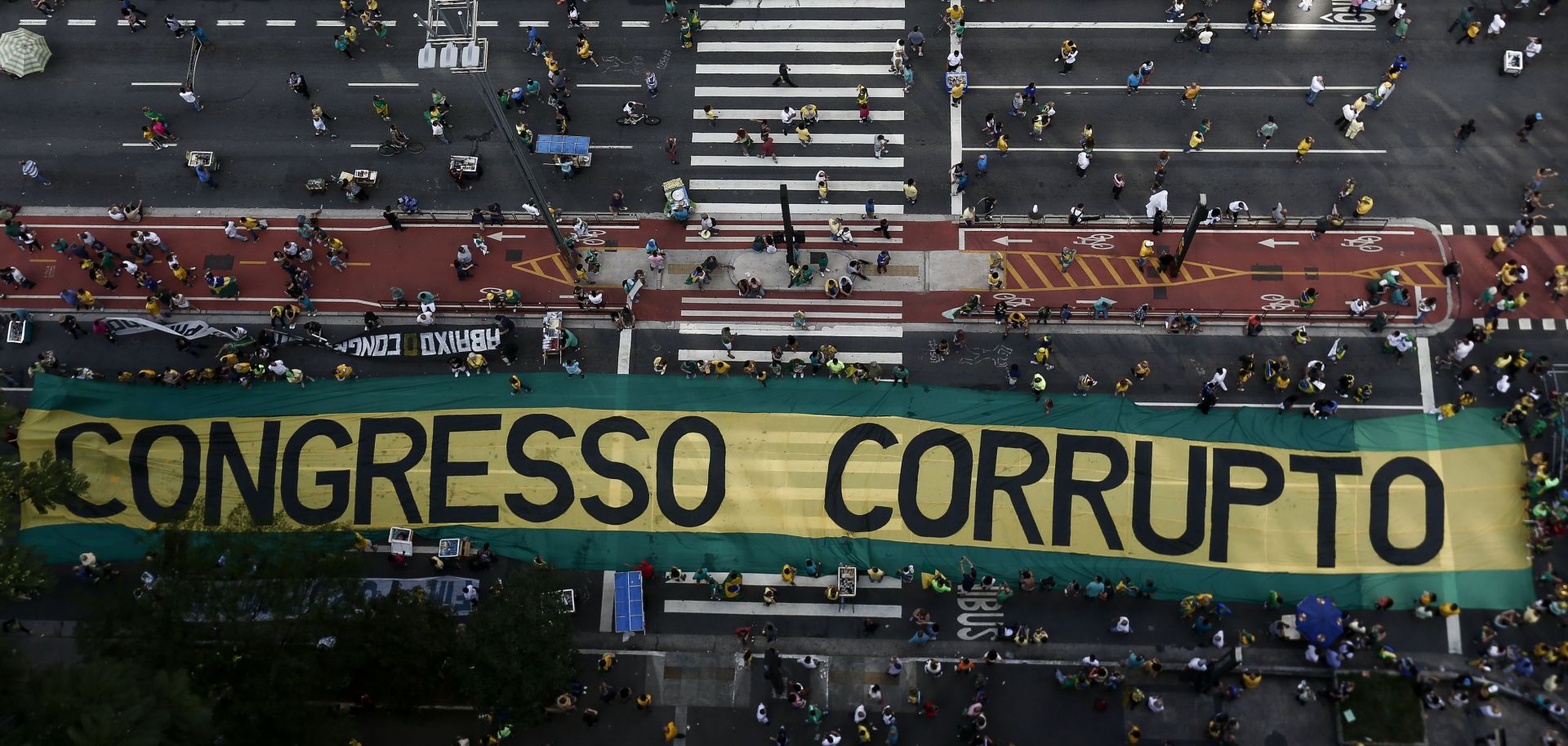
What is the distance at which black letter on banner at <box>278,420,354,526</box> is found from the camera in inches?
1954

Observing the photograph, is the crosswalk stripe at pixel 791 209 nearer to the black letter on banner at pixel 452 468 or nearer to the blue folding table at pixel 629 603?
the black letter on banner at pixel 452 468

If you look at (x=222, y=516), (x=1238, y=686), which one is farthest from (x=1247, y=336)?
(x=222, y=516)

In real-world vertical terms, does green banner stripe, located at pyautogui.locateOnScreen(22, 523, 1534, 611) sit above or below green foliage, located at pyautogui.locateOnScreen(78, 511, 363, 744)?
above

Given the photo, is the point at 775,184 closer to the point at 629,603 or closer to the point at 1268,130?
the point at 629,603

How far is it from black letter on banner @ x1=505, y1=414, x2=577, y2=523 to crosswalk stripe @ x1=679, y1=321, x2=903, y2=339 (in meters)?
8.08

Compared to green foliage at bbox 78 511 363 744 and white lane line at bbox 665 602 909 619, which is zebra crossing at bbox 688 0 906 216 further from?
green foliage at bbox 78 511 363 744

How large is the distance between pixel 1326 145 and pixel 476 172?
45231 mm

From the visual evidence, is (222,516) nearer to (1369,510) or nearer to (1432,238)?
(1369,510)

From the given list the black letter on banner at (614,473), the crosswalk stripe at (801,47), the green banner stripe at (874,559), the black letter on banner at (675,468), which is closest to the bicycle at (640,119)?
the crosswalk stripe at (801,47)

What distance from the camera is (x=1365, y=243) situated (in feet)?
173

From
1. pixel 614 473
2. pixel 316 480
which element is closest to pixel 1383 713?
pixel 614 473

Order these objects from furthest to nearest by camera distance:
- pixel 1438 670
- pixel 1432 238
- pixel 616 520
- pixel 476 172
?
pixel 476 172, pixel 1432 238, pixel 616 520, pixel 1438 670

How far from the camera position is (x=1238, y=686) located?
45.8 m

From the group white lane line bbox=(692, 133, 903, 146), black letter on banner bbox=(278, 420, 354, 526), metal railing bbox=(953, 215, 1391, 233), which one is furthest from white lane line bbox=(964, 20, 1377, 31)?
black letter on banner bbox=(278, 420, 354, 526)
